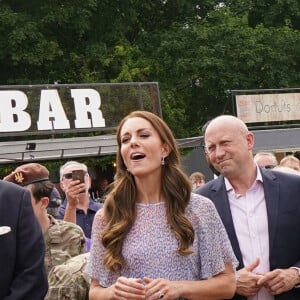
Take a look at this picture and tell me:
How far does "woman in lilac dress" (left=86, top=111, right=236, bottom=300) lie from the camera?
123 inches

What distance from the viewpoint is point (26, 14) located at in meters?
23.4

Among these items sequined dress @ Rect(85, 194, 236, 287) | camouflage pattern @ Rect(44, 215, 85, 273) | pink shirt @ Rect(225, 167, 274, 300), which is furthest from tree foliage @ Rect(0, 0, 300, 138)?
sequined dress @ Rect(85, 194, 236, 287)

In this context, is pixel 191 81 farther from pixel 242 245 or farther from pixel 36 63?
pixel 242 245

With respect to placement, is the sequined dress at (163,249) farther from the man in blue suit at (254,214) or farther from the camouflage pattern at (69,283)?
the man in blue suit at (254,214)

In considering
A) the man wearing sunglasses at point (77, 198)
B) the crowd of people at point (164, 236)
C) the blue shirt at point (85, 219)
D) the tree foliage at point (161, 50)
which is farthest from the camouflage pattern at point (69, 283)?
the tree foliage at point (161, 50)

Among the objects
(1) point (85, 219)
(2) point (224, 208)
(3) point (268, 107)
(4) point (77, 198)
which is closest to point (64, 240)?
(2) point (224, 208)

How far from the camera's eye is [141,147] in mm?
3213

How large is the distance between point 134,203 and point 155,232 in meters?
0.18

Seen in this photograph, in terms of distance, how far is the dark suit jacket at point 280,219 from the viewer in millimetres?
3826

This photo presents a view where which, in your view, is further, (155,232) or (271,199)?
(271,199)

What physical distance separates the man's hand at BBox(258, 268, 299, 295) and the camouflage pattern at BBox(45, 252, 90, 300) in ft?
2.99

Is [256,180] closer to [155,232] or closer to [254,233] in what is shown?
[254,233]

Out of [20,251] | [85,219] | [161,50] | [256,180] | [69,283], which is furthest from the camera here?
[161,50]

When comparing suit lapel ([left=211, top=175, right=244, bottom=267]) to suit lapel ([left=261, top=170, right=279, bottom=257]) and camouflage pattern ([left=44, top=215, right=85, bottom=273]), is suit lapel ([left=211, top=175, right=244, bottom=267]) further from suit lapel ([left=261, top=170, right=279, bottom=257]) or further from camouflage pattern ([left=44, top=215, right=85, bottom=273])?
camouflage pattern ([left=44, top=215, right=85, bottom=273])
